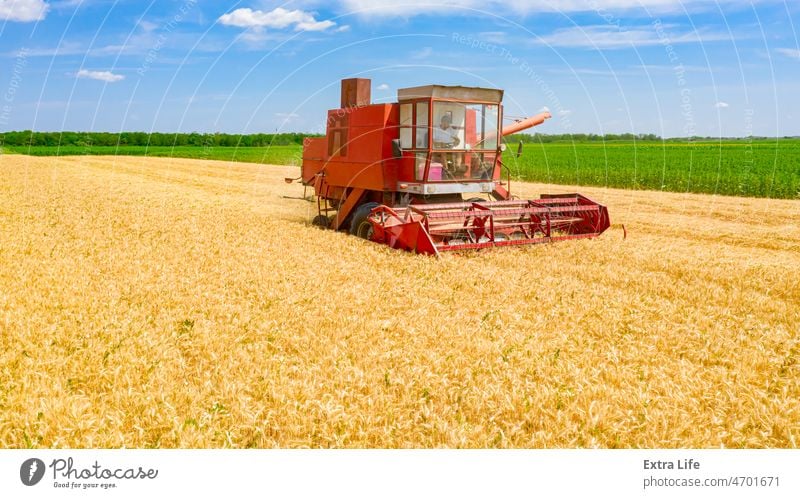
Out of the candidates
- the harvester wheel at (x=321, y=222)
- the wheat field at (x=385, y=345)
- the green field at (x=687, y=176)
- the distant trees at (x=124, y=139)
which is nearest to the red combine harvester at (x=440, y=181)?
the wheat field at (x=385, y=345)

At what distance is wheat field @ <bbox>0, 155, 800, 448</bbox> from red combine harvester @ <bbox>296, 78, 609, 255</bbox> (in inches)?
26.7

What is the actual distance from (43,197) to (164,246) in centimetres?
815

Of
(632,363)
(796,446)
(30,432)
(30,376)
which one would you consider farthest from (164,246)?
(796,446)

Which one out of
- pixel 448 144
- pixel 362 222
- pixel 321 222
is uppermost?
pixel 448 144

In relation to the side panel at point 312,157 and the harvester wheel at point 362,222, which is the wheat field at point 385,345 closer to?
the harvester wheel at point 362,222

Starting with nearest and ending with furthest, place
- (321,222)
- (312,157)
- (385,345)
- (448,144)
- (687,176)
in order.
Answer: (385,345) < (448,144) < (321,222) < (312,157) < (687,176)

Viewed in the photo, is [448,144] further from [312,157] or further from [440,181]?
[312,157]

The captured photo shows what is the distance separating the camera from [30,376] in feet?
14.5

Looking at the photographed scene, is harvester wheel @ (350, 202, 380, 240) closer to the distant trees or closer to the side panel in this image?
the side panel

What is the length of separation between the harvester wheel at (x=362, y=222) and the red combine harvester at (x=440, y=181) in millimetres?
18

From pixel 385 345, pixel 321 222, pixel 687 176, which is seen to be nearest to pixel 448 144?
pixel 321 222

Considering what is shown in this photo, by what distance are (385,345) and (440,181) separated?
20.5 ft

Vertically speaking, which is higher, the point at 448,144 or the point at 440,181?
the point at 448,144

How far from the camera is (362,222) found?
11.6 metres
